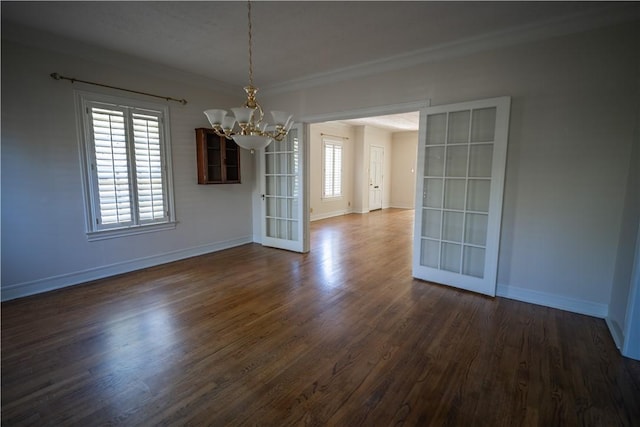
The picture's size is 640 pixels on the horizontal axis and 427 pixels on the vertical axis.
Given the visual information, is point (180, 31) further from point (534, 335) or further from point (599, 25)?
point (534, 335)

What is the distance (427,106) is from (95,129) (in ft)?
13.2

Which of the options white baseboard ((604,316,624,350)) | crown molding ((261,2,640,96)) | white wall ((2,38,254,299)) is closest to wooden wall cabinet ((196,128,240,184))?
white wall ((2,38,254,299))

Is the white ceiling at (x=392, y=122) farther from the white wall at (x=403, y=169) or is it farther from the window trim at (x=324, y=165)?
the window trim at (x=324, y=165)

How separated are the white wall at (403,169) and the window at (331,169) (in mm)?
2730

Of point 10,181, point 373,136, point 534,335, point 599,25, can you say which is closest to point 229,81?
point 10,181

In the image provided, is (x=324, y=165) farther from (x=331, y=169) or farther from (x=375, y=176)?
(x=375, y=176)

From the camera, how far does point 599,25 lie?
8.98 ft

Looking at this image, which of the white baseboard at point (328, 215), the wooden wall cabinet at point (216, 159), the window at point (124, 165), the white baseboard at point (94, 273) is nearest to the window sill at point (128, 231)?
the window at point (124, 165)

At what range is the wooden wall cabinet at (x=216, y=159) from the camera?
4.74m

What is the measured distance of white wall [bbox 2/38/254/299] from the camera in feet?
10.3

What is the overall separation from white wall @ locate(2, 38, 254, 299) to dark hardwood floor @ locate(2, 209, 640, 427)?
332mm

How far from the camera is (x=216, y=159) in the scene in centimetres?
501

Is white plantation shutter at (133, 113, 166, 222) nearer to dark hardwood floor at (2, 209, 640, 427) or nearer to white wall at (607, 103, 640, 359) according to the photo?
dark hardwood floor at (2, 209, 640, 427)

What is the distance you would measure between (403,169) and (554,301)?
812 cm
